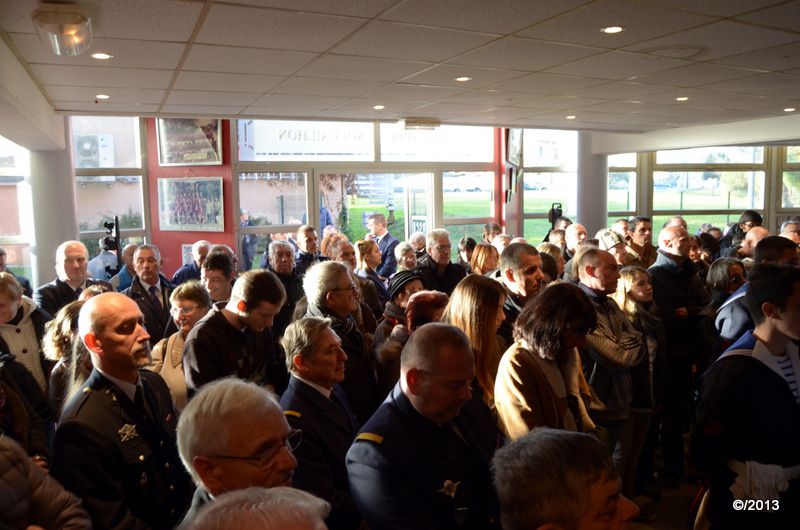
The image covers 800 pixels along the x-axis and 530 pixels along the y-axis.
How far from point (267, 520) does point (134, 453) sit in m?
1.14

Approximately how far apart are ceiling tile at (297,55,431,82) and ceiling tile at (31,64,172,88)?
1.10 meters

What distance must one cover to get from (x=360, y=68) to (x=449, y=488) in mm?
3336

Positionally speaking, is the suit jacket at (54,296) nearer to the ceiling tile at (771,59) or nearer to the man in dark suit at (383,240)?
the man in dark suit at (383,240)

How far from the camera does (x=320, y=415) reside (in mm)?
2141

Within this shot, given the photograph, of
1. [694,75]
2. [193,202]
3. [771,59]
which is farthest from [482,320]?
[193,202]

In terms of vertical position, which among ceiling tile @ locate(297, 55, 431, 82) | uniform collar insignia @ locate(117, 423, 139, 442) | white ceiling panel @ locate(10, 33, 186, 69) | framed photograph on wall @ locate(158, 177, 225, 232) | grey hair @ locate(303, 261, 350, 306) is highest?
ceiling tile @ locate(297, 55, 431, 82)

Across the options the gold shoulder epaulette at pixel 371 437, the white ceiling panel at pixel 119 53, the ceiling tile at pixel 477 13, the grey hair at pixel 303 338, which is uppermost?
the ceiling tile at pixel 477 13

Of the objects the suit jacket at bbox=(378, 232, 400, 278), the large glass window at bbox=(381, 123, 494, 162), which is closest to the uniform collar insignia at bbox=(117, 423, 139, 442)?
the suit jacket at bbox=(378, 232, 400, 278)

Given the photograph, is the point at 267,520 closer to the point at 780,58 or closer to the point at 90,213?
the point at 780,58

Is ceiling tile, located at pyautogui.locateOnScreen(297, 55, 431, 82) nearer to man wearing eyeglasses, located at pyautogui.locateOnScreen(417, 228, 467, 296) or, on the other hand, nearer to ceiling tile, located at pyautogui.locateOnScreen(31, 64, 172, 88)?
ceiling tile, located at pyautogui.locateOnScreen(31, 64, 172, 88)

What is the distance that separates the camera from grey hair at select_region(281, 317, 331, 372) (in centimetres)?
225

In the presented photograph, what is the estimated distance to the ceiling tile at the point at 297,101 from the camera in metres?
5.39

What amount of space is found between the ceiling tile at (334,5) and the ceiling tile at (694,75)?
278cm

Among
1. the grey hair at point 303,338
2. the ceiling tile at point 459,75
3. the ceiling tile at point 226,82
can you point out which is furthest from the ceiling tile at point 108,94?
the grey hair at point 303,338
